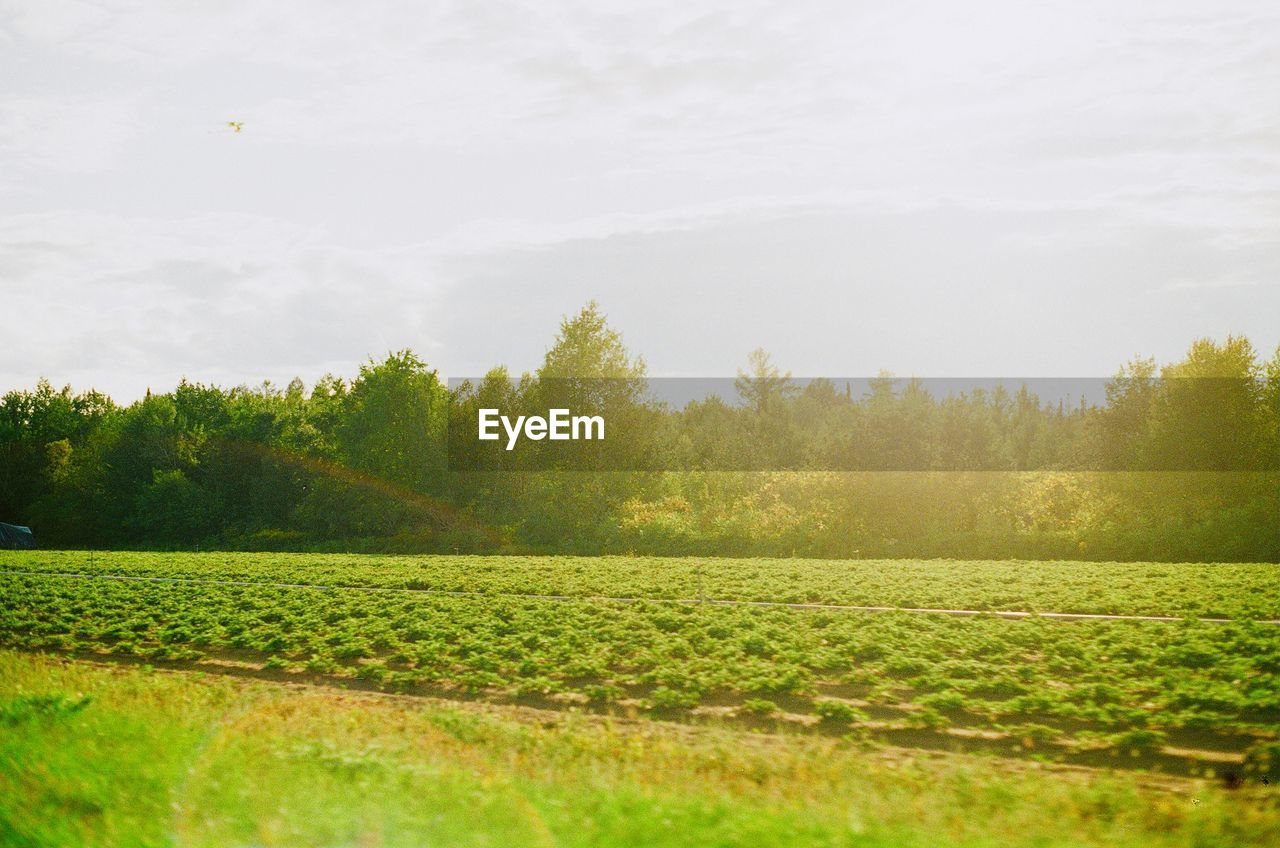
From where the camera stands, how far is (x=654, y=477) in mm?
49188

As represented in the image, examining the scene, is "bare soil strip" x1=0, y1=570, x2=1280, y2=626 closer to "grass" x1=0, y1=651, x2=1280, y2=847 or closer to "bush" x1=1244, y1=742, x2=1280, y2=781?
"bush" x1=1244, y1=742, x2=1280, y2=781

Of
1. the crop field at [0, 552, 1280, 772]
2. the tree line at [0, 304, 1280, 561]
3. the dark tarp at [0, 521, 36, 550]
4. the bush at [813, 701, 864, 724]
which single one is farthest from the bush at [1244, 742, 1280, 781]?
the dark tarp at [0, 521, 36, 550]

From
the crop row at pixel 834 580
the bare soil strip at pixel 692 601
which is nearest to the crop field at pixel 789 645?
the crop row at pixel 834 580

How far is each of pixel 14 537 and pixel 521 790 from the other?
2591 inches

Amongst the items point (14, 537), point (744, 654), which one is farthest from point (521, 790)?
point (14, 537)

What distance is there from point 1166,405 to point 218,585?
38816 millimetres

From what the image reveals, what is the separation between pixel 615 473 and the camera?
48.6 m

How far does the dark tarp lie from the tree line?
6247mm

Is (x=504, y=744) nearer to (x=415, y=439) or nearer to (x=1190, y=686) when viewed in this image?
(x=1190, y=686)

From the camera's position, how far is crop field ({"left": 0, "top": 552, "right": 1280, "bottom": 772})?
12000 millimetres

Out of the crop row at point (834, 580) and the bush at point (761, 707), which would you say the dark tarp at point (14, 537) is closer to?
the crop row at point (834, 580)

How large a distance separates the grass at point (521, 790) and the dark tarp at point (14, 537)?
58659 mm

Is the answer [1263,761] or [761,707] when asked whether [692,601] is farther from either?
[1263,761]

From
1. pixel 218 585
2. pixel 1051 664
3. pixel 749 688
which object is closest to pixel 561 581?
pixel 218 585
